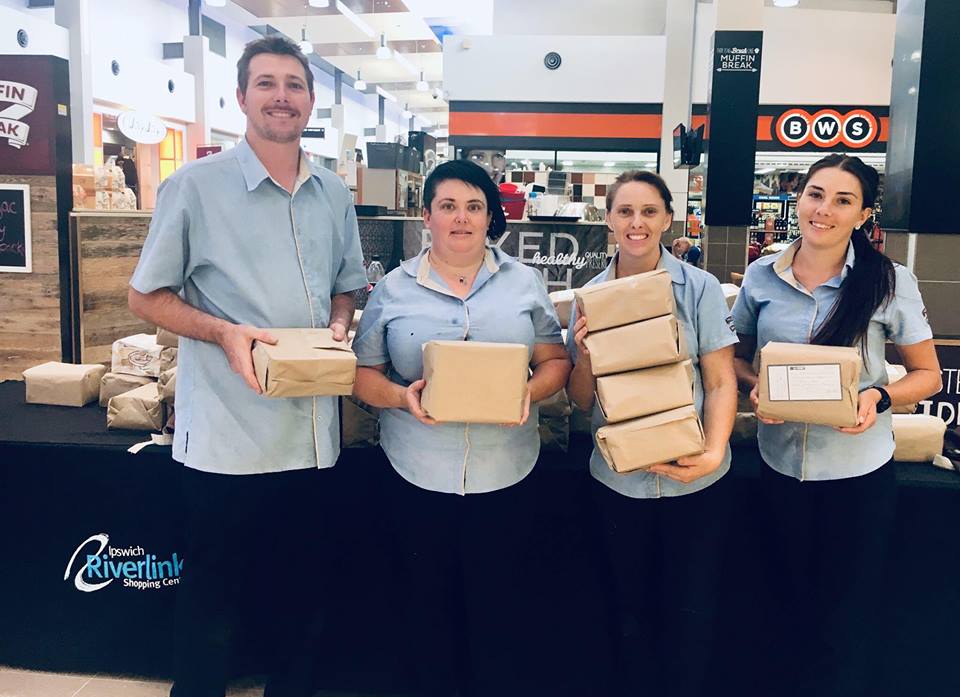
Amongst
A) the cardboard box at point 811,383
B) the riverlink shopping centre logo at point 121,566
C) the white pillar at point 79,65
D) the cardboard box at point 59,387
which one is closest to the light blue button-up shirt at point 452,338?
the cardboard box at point 811,383

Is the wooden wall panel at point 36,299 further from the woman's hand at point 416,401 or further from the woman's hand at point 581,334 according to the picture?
the woman's hand at point 581,334

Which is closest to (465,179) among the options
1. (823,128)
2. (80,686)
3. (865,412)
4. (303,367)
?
(303,367)

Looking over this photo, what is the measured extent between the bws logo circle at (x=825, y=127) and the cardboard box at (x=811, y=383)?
8797 millimetres

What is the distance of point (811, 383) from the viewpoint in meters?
1.72

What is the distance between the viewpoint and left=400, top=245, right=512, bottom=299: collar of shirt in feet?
6.28

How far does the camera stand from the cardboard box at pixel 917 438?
2.24 metres

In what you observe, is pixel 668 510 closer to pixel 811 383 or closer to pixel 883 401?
pixel 811 383

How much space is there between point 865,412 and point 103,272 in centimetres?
482

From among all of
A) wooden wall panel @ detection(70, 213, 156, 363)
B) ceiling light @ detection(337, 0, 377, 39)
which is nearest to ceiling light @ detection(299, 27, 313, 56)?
ceiling light @ detection(337, 0, 377, 39)

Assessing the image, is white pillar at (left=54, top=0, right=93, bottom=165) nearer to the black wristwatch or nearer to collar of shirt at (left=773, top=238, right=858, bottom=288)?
collar of shirt at (left=773, top=238, right=858, bottom=288)

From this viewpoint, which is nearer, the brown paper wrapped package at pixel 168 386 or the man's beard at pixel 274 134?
the man's beard at pixel 274 134

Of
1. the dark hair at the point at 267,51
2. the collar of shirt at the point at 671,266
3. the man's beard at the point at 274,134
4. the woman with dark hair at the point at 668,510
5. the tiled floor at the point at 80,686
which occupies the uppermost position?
the dark hair at the point at 267,51

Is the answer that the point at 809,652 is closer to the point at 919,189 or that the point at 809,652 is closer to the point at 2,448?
the point at 2,448

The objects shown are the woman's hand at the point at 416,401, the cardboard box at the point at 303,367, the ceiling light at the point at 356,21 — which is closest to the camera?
the cardboard box at the point at 303,367
